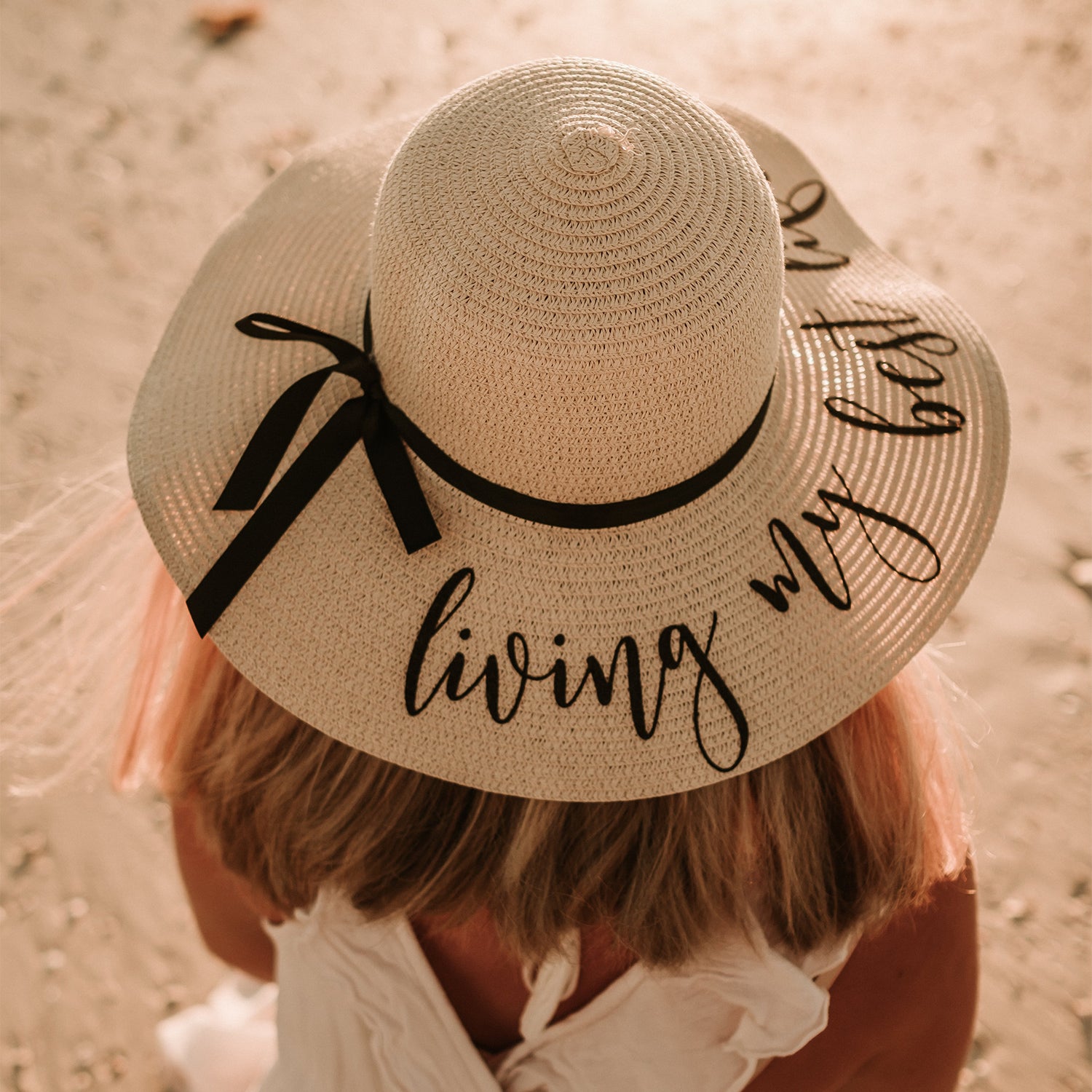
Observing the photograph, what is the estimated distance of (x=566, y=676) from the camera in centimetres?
102

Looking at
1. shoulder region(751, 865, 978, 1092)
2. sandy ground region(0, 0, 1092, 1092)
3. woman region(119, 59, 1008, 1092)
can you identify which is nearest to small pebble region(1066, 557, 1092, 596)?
sandy ground region(0, 0, 1092, 1092)

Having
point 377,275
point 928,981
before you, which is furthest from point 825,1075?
point 377,275

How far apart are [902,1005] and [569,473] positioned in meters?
0.92

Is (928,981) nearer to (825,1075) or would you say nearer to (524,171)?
(825,1075)

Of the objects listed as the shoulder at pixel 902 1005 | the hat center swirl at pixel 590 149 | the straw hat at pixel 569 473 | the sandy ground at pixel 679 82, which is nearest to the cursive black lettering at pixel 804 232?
the straw hat at pixel 569 473

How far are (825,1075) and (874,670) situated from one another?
2.34 feet

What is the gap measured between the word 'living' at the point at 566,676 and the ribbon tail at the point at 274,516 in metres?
0.18

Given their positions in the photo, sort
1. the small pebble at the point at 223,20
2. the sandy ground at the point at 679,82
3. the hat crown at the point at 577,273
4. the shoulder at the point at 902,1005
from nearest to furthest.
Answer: the hat crown at the point at 577,273, the shoulder at the point at 902,1005, the sandy ground at the point at 679,82, the small pebble at the point at 223,20

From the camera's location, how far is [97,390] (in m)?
3.27

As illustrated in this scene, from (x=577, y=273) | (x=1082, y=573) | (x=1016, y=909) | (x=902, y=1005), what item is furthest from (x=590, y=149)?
(x=1082, y=573)

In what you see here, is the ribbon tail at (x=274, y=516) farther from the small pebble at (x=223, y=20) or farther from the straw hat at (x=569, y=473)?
the small pebble at (x=223, y=20)

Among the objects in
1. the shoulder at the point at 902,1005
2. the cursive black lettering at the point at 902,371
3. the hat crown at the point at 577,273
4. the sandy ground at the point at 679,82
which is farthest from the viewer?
the sandy ground at the point at 679,82

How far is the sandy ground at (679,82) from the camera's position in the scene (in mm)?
2398

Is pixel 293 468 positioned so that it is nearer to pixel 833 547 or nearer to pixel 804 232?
pixel 833 547
